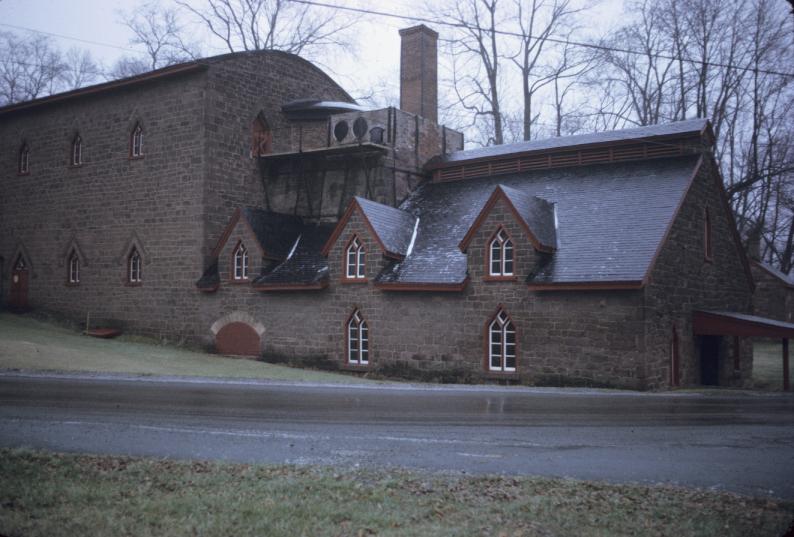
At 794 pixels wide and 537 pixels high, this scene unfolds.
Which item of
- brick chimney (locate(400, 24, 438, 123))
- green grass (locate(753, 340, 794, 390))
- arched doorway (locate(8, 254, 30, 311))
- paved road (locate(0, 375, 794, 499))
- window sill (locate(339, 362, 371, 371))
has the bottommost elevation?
green grass (locate(753, 340, 794, 390))

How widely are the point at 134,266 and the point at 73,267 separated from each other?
3869 mm

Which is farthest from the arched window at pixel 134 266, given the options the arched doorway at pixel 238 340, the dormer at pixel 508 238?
the dormer at pixel 508 238

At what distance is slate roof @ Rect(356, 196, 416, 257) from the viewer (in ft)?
80.3

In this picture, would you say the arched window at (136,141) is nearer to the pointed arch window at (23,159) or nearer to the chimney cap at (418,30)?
the pointed arch window at (23,159)

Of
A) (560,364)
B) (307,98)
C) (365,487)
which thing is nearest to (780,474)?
(365,487)

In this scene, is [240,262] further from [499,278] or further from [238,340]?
[499,278]

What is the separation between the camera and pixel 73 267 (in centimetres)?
3291

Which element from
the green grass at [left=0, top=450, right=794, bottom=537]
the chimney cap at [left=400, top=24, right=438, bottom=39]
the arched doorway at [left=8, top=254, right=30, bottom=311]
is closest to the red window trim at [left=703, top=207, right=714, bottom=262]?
the chimney cap at [left=400, top=24, right=438, bottom=39]

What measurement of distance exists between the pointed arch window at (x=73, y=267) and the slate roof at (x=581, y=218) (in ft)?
49.6

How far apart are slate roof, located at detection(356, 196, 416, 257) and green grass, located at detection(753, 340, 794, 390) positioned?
1370cm

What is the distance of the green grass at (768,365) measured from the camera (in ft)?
90.8

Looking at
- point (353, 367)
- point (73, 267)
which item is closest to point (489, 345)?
point (353, 367)

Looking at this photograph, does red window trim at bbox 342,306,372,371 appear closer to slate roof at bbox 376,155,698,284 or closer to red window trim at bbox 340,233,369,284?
red window trim at bbox 340,233,369,284

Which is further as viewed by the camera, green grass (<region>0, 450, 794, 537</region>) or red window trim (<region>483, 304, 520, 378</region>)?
red window trim (<region>483, 304, 520, 378</region>)
